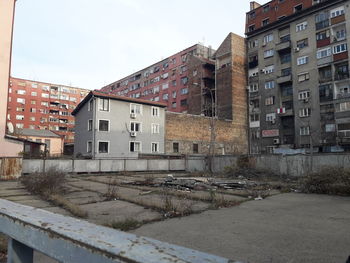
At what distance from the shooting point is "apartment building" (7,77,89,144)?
7056 centimetres

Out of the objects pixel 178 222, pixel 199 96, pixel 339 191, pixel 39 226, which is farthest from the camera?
pixel 199 96

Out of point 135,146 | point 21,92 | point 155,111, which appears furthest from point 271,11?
point 21,92

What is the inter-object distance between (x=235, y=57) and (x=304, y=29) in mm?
11711

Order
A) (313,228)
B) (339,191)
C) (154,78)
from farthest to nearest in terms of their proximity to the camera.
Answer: (154,78) → (339,191) → (313,228)

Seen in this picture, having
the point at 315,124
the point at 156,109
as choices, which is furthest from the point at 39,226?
the point at 315,124

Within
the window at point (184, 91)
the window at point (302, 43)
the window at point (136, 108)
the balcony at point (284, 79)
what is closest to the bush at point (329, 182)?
the window at point (136, 108)

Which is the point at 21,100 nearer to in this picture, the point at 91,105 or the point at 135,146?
the point at 91,105

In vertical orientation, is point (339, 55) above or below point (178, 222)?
above

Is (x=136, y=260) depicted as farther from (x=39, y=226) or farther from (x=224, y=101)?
(x=224, y=101)

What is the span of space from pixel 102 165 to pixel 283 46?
34923mm

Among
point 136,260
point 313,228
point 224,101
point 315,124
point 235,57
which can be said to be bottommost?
point 313,228

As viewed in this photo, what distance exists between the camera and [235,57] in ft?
155

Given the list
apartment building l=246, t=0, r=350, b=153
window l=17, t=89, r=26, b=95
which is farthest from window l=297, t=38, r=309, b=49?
window l=17, t=89, r=26, b=95

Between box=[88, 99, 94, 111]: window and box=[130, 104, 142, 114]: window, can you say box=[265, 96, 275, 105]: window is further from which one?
box=[88, 99, 94, 111]: window
